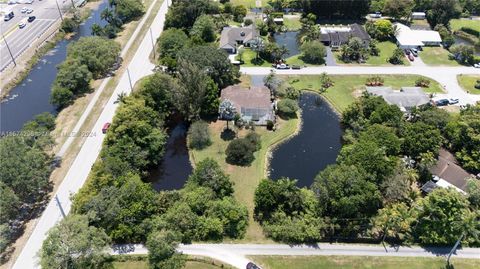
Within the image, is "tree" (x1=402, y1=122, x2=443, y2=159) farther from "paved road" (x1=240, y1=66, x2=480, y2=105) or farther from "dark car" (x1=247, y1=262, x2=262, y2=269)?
"dark car" (x1=247, y1=262, x2=262, y2=269)

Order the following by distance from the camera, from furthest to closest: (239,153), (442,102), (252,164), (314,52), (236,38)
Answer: (236,38)
(314,52)
(442,102)
(252,164)
(239,153)

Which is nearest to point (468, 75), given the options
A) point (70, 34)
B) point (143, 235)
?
point (143, 235)

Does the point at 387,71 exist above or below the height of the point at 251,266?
below

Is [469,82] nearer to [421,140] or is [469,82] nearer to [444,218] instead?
[421,140]

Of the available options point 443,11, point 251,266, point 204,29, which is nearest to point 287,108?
point 251,266

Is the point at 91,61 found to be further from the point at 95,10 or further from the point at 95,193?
the point at 95,10

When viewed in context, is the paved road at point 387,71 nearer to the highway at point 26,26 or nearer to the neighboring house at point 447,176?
the neighboring house at point 447,176
